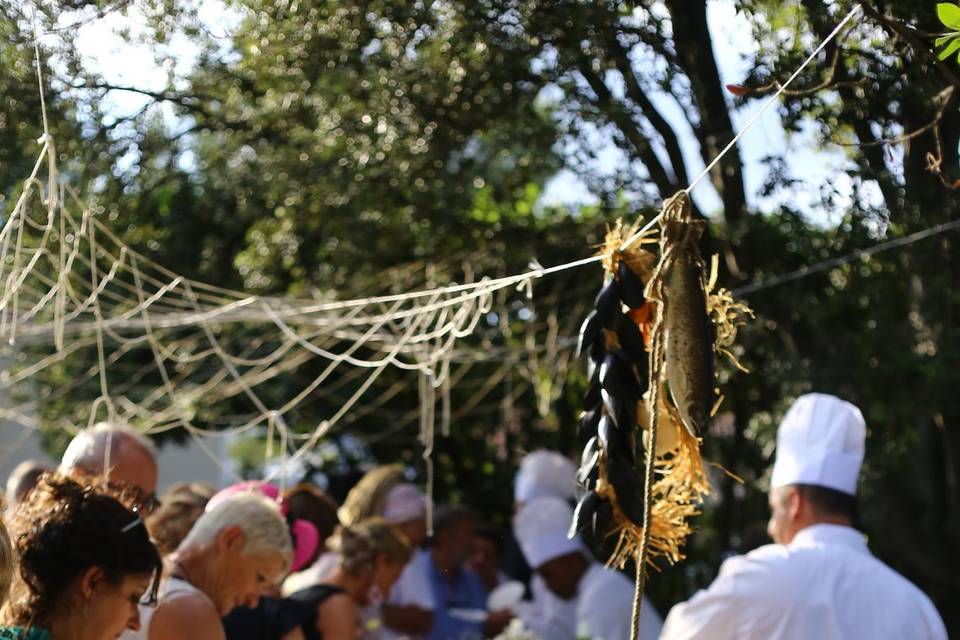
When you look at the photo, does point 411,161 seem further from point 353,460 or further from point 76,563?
point 353,460

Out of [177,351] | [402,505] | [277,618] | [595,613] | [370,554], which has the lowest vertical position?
[595,613]

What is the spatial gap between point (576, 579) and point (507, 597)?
26.6 inches

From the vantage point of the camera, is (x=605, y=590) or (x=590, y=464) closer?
(x=590, y=464)

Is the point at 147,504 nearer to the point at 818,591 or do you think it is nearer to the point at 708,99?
the point at 818,591

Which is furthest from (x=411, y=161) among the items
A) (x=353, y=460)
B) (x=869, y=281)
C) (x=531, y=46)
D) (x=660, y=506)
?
(x=353, y=460)

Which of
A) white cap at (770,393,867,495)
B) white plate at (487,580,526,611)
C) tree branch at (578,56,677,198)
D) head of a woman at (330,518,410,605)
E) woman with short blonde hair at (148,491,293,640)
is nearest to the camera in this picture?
woman with short blonde hair at (148,491,293,640)

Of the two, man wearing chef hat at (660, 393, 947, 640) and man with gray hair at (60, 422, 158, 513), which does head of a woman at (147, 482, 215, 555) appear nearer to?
man with gray hair at (60, 422, 158, 513)

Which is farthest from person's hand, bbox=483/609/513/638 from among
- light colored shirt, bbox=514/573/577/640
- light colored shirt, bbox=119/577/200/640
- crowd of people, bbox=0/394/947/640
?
light colored shirt, bbox=119/577/200/640

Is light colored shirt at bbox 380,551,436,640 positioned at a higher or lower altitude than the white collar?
A: lower

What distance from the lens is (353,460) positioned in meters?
9.34

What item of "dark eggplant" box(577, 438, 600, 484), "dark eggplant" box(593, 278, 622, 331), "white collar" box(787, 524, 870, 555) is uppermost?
"dark eggplant" box(593, 278, 622, 331)

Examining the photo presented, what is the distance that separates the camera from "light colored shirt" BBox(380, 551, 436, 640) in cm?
580

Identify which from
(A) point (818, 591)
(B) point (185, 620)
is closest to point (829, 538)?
(A) point (818, 591)

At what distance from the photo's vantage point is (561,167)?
16.0 feet
